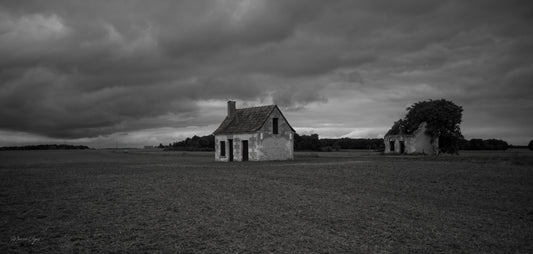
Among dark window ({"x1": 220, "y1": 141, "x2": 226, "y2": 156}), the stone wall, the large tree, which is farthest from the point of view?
the large tree

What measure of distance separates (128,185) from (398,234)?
11.9 metres

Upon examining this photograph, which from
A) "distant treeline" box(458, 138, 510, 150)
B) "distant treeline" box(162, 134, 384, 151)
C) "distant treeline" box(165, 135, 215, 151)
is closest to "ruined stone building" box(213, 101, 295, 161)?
"distant treeline" box(162, 134, 384, 151)

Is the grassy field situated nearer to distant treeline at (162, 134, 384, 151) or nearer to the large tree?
the large tree

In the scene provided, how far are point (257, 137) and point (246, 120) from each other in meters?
3.63

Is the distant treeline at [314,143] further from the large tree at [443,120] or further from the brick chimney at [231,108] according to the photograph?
the brick chimney at [231,108]

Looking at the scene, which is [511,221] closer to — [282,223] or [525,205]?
[525,205]

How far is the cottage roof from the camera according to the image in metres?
36.2

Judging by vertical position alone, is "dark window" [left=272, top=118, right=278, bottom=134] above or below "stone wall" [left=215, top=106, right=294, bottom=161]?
above

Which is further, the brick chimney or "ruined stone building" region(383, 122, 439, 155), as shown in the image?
"ruined stone building" region(383, 122, 439, 155)

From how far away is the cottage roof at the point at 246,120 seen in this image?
36.2 m

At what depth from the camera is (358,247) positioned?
6738 mm

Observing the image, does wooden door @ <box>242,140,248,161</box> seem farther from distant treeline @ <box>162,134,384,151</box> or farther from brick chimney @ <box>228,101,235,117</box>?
distant treeline @ <box>162,134,384,151</box>

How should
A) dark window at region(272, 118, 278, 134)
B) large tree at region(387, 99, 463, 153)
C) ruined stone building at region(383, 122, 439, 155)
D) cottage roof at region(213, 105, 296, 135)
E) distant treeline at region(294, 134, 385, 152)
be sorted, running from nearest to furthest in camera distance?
cottage roof at region(213, 105, 296, 135), dark window at region(272, 118, 278, 134), large tree at region(387, 99, 463, 153), ruined stone building at region(383, 122, 439, 155), distant treeline at region(294, 134, 385, 152)

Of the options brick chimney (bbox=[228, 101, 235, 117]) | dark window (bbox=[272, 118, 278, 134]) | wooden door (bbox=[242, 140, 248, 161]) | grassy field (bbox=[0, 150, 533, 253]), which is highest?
brick chimney (bbox=[228, 101, 235, 117])
